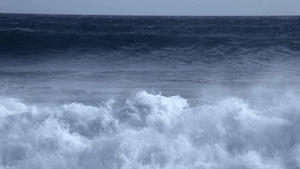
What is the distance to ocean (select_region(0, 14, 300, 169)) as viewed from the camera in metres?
8.02

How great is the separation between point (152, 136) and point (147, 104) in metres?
0.90

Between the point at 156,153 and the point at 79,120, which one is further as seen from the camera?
the point at 79,120

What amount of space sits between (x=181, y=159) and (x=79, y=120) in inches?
84.1

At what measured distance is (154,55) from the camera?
65.2ft

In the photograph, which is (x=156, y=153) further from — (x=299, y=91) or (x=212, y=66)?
(x=212, y=66)

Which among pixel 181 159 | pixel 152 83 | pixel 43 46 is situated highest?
pixel 181 159

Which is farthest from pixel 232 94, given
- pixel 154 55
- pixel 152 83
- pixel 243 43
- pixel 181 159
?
pixel 243 43

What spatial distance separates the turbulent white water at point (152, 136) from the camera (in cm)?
790

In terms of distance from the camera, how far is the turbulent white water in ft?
25.9

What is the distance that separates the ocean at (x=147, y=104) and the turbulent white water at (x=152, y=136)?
17 millimetres

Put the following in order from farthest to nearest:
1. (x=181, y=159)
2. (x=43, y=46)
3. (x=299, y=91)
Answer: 1. (x=43, y=46)
2. (x=299, y=91)
3. (x=181, y=159)

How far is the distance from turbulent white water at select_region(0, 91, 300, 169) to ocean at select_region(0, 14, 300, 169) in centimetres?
2

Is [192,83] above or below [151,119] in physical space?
below

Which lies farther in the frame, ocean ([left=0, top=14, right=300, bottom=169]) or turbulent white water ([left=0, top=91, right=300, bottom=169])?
ocean ([left=0, top=14, right=300, bottom=169])
